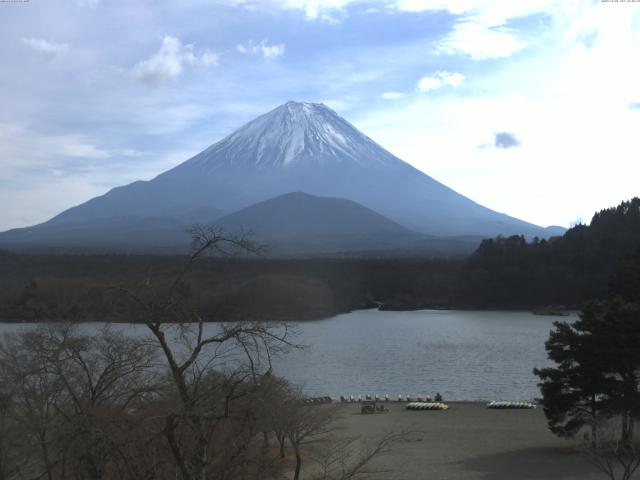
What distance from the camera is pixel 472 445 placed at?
37.4ft

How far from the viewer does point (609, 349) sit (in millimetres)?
9820

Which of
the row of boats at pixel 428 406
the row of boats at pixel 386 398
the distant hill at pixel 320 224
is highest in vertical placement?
the distant hill at pixel 320 224

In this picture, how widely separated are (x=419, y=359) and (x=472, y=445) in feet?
34.4

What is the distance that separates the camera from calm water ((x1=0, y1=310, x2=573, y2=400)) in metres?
17.5

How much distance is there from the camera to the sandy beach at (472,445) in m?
9.49

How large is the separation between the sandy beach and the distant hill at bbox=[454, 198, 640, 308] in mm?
29296

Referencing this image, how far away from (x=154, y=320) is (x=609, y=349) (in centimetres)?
802

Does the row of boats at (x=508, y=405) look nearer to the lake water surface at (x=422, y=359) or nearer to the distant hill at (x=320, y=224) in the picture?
the lake water surface at (x=422, y=359)

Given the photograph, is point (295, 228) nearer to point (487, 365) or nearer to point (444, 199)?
point (444, 199)

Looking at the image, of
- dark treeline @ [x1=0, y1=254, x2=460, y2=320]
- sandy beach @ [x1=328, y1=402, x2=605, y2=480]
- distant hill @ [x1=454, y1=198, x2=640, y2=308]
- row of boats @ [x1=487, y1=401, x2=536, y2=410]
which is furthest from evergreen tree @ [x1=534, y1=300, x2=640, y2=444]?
distant hill @ [x1=454, y1=198, x2=640, y2=308]

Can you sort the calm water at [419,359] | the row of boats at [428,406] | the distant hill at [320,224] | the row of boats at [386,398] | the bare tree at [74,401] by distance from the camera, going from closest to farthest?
the bare tree at [74,401]
the row of boats at [428,406]
the row of boats at [386,398]
the calm water at [419,359]
the distant hill at [320,224]

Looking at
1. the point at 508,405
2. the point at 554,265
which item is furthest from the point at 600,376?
the point at 554,265

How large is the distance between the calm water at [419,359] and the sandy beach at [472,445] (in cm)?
218

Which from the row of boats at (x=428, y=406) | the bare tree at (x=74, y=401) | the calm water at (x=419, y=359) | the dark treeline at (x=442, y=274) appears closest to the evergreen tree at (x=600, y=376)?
the calm water at (x=419, y=359)
